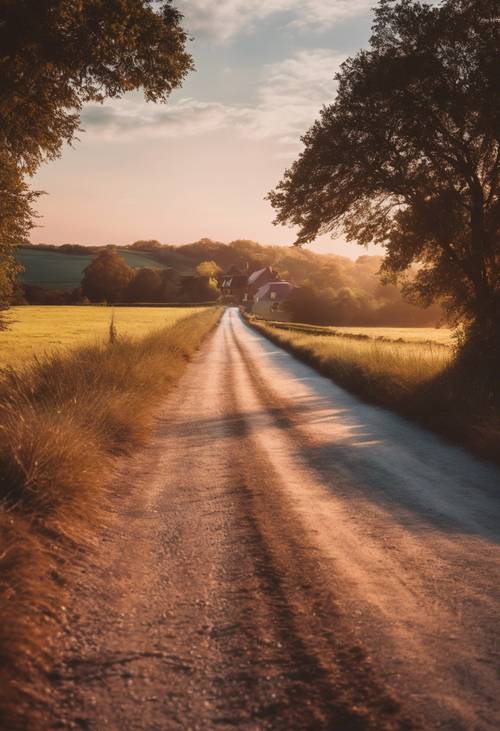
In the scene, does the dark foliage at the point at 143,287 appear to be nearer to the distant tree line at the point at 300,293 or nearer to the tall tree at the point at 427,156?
the distant tree line at the point at 300,293

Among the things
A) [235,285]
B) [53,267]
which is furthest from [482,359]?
[235,285]

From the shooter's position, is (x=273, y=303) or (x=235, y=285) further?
(x=235, y=285)

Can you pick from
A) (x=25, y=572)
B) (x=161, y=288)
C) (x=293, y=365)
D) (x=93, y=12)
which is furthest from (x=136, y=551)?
(x=161, y=288)

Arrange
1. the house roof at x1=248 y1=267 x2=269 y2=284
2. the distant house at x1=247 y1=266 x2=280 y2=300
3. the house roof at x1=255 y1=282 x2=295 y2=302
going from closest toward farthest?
the house roof at x1=255 y1=282 x2=295 y2=302, the distant house at x1=247 y1=266 x2=280 y2=300, the house roof at x1=248 y1=267 x2=269 y2=284

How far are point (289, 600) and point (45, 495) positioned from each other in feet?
8.11

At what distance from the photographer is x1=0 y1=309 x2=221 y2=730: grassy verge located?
2762mm

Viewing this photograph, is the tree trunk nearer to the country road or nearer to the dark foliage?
the country road

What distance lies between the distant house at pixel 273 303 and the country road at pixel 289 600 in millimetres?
71091

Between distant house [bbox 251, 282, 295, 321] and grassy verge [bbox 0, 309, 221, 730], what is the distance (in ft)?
225

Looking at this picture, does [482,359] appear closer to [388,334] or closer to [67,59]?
[67,59]

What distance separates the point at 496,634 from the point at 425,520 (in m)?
1.94

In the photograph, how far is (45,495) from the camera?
182 inches

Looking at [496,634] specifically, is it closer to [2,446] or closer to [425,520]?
[425,520]

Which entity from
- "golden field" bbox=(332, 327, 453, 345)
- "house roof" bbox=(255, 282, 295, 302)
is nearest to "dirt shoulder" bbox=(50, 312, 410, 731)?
"golden field" bbox=(332, 327, 453, 345)
